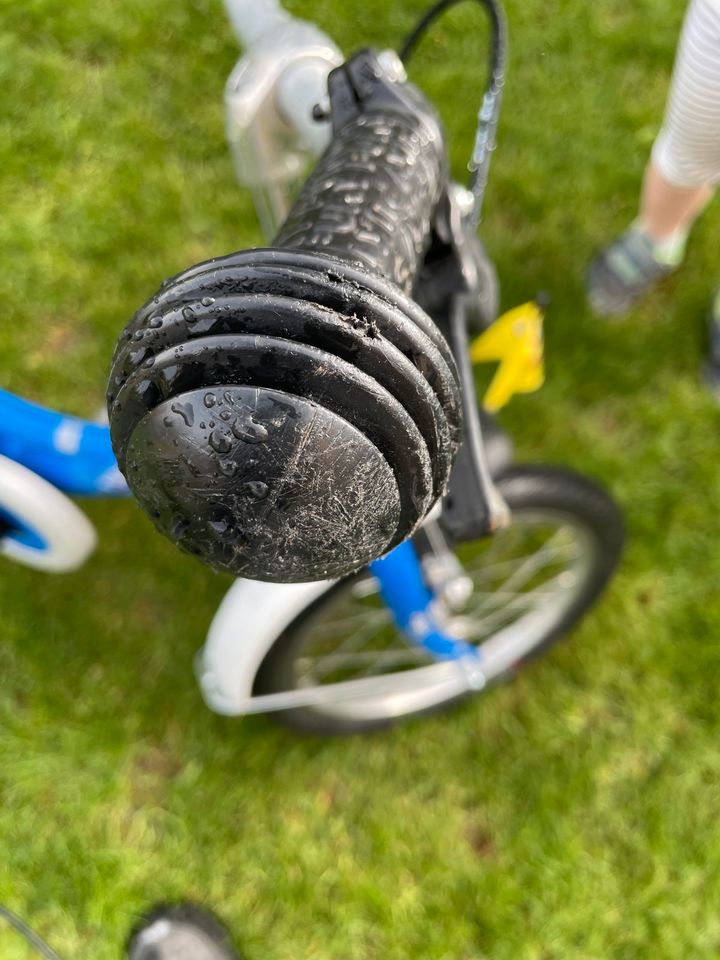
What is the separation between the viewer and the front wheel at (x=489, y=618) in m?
1.25

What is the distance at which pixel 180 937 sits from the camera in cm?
135

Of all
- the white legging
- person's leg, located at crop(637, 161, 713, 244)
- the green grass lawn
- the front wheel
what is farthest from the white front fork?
person's leg, located at crop(637, 161, 713, 244)

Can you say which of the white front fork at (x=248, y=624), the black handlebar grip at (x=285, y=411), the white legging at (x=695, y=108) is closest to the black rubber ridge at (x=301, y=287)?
the black handlebar grip at (x=285, y=411)

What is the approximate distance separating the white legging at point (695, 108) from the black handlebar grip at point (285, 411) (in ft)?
2.86

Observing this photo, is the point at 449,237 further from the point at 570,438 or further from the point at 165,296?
the point at 570,438

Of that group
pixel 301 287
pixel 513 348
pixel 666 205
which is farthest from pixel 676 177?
pixel 301 287

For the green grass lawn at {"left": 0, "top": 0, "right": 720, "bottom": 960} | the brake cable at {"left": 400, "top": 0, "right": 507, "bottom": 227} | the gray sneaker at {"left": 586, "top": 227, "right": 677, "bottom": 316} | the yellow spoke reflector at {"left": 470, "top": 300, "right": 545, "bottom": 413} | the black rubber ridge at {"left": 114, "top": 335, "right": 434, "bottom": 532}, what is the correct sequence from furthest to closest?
the gray sneaker at {"left": 586, "top": 227, "right": 677, "bottom": 316} → the green grass lawn at {"left": 0, "top": 0, "right": 720, "bottom": 960} → the yellow spoke reflector at {"left": 470, "top": 300, "right": 545, "bottom": 413} → the brake cable at {"left": 400, "top": 0, "right": 507, "bottom": 227} → the black rubber ridge at {"left": 114, "top": 335, "right": 434, "bottom": 532}

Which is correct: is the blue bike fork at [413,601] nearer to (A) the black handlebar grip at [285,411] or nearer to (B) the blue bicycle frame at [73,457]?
(B) the blue bicycle frame at [73,457]

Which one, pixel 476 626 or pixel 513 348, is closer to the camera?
pixel 513 348

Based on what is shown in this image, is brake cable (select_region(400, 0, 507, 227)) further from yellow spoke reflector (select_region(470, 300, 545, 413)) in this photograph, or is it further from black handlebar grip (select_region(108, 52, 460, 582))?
black handlebar grip (select_region(108, 52, 460, 582))

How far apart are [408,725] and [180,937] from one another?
0.54 metres

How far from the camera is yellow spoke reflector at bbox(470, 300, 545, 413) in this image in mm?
938

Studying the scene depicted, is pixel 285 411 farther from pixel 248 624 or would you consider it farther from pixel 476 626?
pixel 476 626

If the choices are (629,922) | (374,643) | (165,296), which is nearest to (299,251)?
(165,296)
